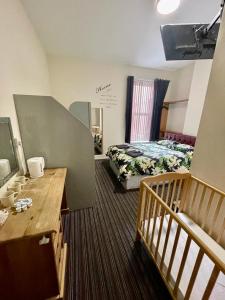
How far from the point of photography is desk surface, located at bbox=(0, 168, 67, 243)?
0.87 m

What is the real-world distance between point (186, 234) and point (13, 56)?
2641mm

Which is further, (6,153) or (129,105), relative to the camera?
(129,105)

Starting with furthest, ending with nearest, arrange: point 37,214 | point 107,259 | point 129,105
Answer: point 129,105 < point 107,259 < point 37,214

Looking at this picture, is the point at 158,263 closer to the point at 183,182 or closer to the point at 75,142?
the point at 183,182

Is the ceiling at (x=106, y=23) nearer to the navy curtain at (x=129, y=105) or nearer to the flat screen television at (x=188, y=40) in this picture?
the flat screen television at (x=188, y=40)

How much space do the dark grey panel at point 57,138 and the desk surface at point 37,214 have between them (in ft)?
1.40

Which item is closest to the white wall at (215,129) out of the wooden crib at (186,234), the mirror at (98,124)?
the wooden crib at (186,234)

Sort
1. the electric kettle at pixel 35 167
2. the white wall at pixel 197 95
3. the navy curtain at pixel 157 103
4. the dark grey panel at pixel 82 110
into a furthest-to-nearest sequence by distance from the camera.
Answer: the navy curtain at pixel 157 103
the dark grey panel at pixel 82 110
the white wall at pixel 197 95
the electric kettle at pixel 35 167

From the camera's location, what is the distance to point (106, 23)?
7.72ft

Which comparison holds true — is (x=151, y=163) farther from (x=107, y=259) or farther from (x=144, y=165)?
(x=107, y=259)

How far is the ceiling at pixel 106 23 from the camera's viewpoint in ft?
6.35

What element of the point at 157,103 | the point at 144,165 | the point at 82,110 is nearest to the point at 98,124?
the point at 82,110

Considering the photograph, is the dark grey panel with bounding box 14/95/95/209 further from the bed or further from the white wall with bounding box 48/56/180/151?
the white wall with bounding box 48/56/180/151

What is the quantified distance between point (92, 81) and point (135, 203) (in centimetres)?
344
